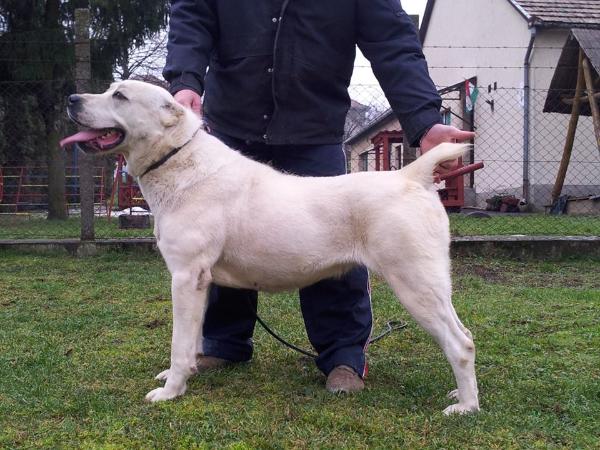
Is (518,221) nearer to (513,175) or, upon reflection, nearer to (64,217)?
(513,175)

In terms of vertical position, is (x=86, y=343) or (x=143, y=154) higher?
(x=143, y=154)

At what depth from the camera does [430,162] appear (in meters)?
2.96

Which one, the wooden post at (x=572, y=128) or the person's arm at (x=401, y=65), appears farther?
the wooden post at (x=572, y=128)

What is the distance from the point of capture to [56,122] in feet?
51.5

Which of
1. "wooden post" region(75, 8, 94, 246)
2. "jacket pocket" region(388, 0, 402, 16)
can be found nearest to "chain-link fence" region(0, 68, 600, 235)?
"wooden post" region(75, 8, 94, 246)

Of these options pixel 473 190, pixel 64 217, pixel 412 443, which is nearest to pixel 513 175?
pixel 473 190

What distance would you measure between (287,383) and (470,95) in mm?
14931

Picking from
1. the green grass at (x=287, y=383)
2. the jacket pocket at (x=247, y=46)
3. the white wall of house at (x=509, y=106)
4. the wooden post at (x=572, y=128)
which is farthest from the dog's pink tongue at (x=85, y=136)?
the white wall of house at (x=509, y=106)

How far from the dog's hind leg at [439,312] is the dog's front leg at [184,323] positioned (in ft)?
2.69

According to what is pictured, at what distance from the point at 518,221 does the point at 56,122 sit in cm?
1038

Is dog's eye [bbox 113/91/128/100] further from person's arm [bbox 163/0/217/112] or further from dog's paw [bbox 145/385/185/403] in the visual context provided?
dog's paw [bbox 145/385/185/403]

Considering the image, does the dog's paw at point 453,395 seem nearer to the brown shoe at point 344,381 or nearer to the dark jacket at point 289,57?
the brown shoe at point 344,381

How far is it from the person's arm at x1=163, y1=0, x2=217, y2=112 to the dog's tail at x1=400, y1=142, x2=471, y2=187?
3.67 ft

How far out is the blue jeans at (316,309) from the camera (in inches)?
138
